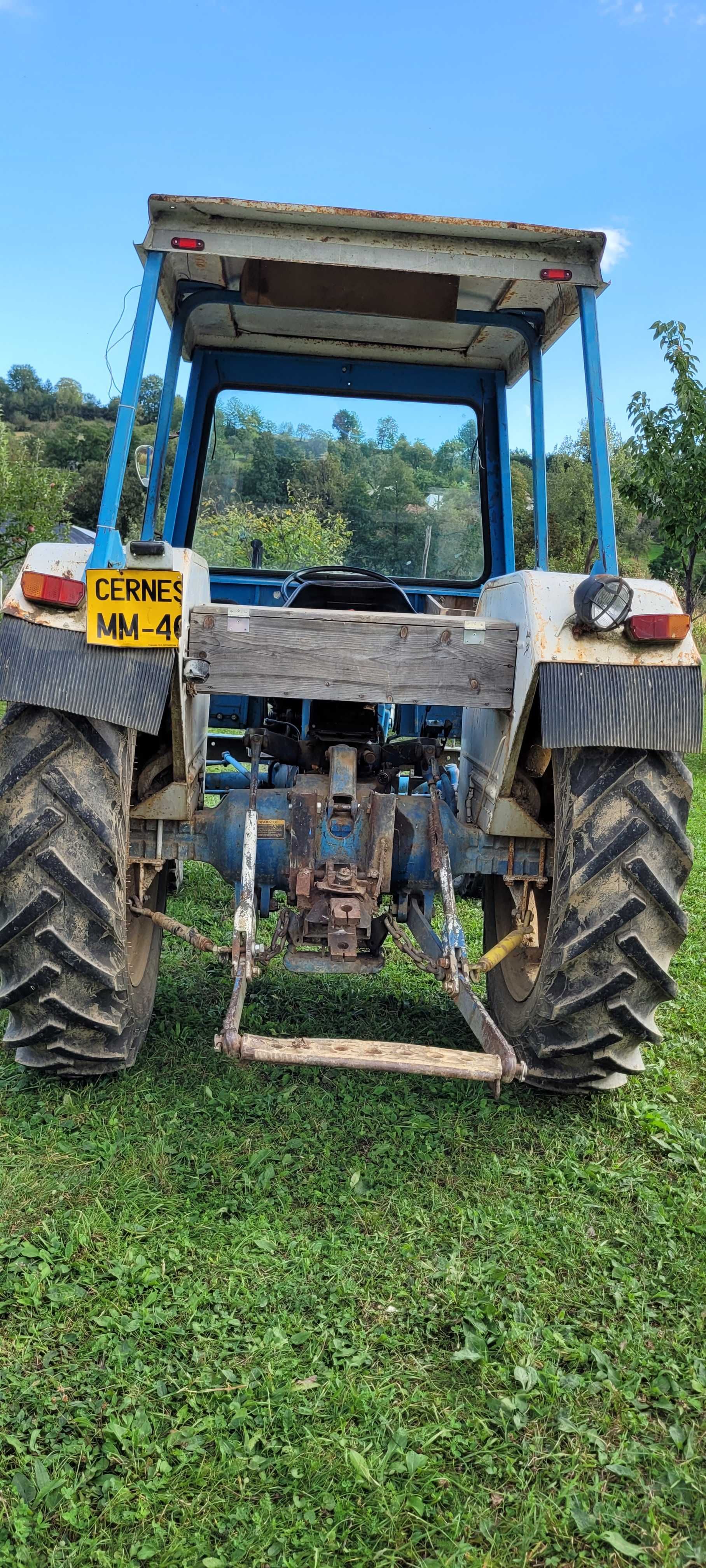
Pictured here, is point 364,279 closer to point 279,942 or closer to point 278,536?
point 278,536

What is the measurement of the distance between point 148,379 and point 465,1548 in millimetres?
4655

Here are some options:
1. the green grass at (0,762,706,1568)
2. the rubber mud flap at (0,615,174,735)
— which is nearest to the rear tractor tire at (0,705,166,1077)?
the rubber mud flap at (0,615,174,735)

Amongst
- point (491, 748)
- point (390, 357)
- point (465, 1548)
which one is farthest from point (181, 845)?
point (390, 357)

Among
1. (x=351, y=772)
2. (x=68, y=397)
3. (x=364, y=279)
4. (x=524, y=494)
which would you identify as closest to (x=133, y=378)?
(x=364, y=279)

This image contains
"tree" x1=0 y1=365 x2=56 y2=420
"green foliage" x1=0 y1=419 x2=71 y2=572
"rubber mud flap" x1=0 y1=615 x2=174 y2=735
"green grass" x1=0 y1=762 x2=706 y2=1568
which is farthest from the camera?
"tree" x1=0 y1=365 x2=56 y2=420

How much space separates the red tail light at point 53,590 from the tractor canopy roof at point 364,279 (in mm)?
1124

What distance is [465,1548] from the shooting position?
1.88 meters

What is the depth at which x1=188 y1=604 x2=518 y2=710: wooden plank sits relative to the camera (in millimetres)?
3076

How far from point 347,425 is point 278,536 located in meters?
0.59

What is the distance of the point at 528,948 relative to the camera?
3.60 m

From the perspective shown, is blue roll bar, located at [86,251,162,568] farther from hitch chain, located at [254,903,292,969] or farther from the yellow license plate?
hitch chain, located at [254,903,292,969]

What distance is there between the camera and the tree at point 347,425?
4730 millimetres

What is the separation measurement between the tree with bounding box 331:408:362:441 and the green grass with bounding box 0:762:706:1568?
110 inches

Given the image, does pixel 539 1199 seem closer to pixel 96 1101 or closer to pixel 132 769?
pixel 96 1101
